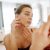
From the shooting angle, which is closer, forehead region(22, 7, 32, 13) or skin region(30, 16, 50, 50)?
skin region(30, 16, 50, 50)

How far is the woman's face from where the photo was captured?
0.70 m

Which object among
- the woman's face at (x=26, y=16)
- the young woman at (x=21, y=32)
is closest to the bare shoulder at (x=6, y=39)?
the young woman at (x=21, y=32)

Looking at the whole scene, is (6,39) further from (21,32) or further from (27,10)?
(27,10)

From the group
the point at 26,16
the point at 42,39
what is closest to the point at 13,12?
the point at 26,16

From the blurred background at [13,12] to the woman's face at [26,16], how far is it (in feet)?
0.07

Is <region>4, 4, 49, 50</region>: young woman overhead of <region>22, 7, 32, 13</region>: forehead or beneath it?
beneath

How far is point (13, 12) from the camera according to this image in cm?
70

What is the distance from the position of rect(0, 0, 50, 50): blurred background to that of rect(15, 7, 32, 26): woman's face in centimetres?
2

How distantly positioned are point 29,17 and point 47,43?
0.17m

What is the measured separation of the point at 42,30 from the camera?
62 cm

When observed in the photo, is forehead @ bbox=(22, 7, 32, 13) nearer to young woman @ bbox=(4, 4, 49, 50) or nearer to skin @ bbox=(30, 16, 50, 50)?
young woman @ bbox=(4, 4, 49, 50)

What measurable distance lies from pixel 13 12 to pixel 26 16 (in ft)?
0.23

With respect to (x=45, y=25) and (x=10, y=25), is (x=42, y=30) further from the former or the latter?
(x=10, y=25)

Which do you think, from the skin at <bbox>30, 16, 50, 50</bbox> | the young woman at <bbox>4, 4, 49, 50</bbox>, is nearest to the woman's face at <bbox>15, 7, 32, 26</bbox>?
the young woman at <bbox>4, 4, 49, 50</bbox>
